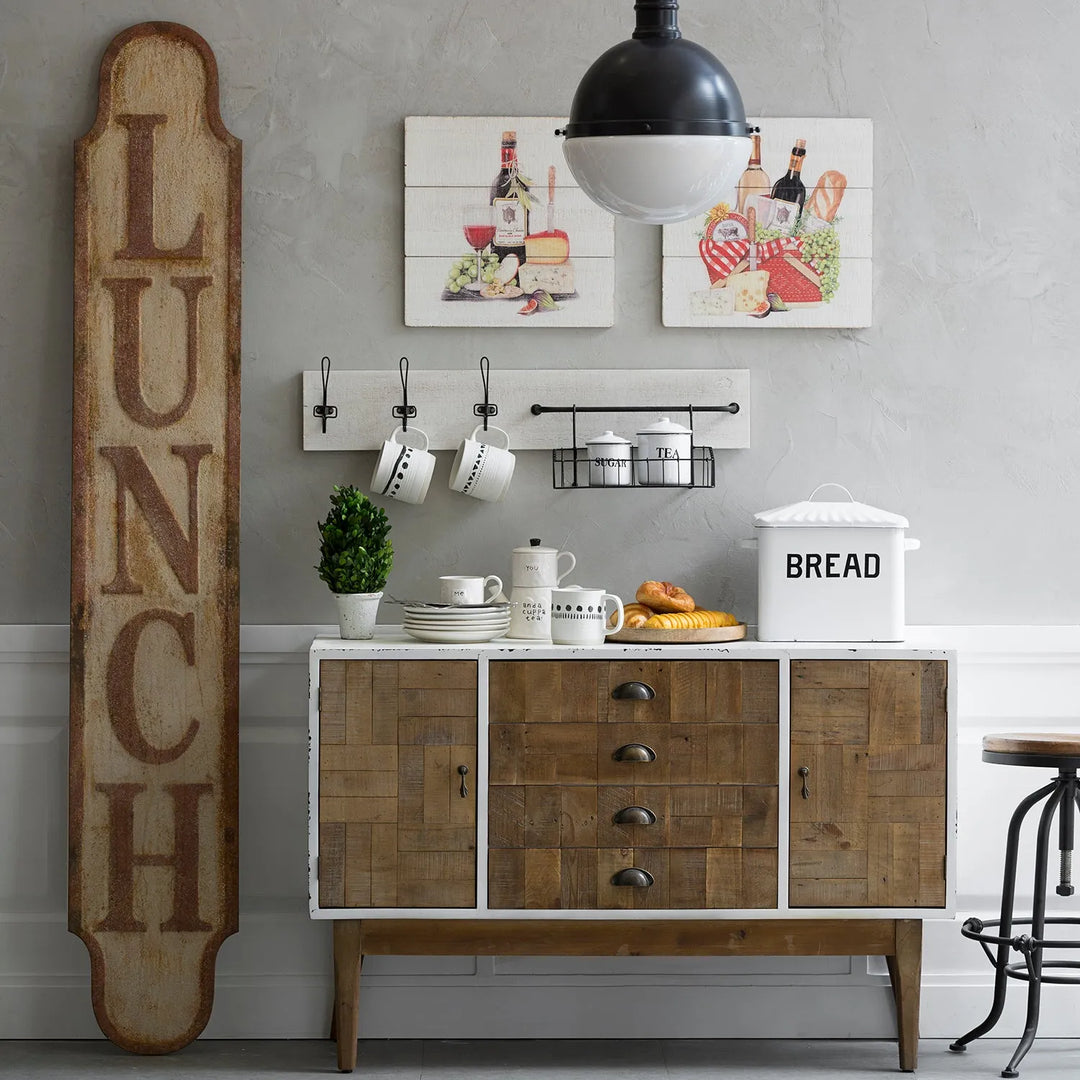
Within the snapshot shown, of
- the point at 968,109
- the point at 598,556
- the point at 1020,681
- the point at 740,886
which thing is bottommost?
the point at 740,886

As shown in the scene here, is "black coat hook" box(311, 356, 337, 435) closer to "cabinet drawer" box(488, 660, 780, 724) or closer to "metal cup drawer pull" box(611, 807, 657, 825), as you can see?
"cabinet drawer" box(488, 660, 780, 724)

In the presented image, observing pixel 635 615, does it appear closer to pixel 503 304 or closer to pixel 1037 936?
pixel 503 304

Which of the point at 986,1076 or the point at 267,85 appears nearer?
the point at 986,1076

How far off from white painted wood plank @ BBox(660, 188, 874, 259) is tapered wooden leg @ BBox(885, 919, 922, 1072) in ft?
5.06

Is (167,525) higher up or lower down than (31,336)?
lower down

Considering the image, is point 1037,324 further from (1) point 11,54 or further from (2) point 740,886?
(1) point 11,54

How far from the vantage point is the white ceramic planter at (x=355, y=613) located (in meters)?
2.80

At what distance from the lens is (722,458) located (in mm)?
3066

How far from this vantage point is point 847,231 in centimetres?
303

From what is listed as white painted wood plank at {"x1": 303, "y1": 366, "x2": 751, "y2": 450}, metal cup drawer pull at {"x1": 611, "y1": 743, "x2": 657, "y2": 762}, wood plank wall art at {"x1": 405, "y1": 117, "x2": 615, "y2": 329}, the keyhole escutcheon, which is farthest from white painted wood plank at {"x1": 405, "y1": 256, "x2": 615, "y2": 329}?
the keyhole escutcheon

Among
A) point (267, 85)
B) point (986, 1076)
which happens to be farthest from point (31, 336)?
point (986, 1076)

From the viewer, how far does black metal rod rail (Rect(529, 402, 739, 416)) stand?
302 centimetres

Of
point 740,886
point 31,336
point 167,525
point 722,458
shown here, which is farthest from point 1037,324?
point 31,336

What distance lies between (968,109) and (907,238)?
34 centimetres
